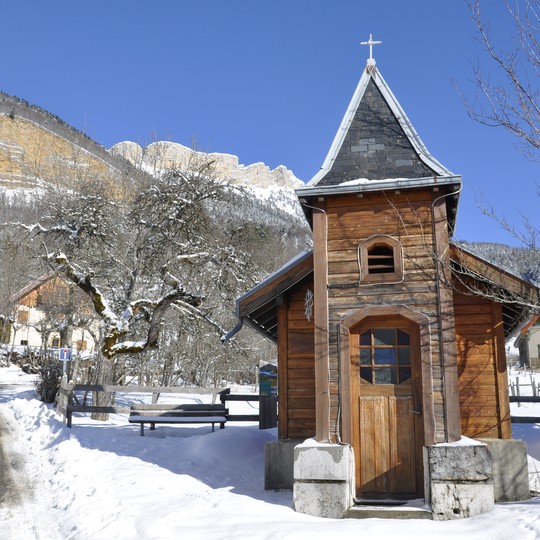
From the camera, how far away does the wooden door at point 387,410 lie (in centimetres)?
847

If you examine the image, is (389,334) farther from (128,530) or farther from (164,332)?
(164,332)

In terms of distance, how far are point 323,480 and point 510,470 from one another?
3360 millimetres

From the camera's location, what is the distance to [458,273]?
370 inches

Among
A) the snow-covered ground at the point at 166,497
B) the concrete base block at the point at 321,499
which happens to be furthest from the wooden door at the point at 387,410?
the snow-covered ground at the point at 166,497

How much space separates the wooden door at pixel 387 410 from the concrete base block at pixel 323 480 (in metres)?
0.59

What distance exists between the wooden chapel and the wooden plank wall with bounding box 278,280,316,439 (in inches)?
33.4

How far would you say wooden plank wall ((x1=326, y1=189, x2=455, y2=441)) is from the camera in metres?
8.50

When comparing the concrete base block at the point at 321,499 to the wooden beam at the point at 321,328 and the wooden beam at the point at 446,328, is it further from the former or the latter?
the wooden beam at the point at 446,328

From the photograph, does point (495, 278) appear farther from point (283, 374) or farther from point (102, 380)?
point (102, 380)

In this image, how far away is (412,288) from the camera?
8.55 m

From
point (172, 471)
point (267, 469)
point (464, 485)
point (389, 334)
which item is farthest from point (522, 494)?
point (172, 471)

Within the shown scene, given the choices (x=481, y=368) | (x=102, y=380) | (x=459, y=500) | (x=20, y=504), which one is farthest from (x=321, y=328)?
(x=102, y=380)

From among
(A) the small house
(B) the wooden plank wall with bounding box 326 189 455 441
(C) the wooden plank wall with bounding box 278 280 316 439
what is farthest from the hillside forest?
(B) the wooden plank wall with bounding box 326 189 455 441

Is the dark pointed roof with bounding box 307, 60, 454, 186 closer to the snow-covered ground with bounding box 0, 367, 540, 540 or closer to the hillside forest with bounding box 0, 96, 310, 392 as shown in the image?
the snow-covered ground with bounding box 0, 367, 540, 540
